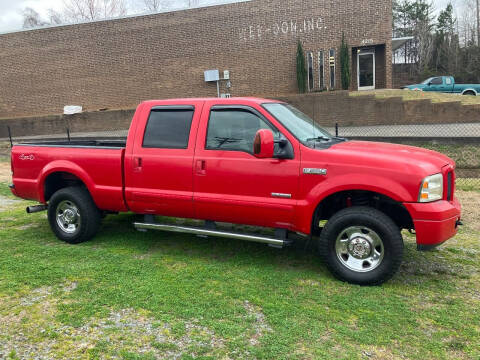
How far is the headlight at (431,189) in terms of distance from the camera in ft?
13.1

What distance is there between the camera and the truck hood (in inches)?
159

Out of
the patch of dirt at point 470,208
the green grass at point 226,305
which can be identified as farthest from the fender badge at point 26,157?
the patch of dirt at point 470,208

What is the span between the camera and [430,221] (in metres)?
3.97

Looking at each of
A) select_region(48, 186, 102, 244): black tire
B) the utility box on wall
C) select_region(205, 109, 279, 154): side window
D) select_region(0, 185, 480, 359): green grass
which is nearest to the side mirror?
select_region(205, 109, 279, 154): side window

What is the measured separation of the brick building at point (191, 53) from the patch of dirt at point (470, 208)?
14.5 meters

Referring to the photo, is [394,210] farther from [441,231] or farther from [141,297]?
[141,297]

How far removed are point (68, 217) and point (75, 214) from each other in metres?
0.14

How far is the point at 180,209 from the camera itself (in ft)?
16.7

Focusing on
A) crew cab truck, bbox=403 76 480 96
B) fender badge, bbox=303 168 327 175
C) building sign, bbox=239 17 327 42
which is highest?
building sign, bbox=239 17 327 42

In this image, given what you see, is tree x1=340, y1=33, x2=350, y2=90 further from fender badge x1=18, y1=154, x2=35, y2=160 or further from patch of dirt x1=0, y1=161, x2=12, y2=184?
fender badge x1=18, y1=154, x2=35, y2=160

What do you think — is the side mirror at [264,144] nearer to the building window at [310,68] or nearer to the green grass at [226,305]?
the green grass at [226,305]

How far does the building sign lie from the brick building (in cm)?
5

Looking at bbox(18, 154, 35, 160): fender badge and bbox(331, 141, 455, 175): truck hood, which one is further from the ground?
bbox(18, 154, 35, 160): fender badge

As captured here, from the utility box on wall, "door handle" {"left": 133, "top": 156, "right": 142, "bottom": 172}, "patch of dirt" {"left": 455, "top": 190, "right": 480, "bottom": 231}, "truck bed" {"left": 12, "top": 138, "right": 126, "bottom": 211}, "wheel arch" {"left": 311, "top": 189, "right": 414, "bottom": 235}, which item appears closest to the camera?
"wheel arch" {"left": 311, "top": 189, "right": 414, "bottom": 235}
